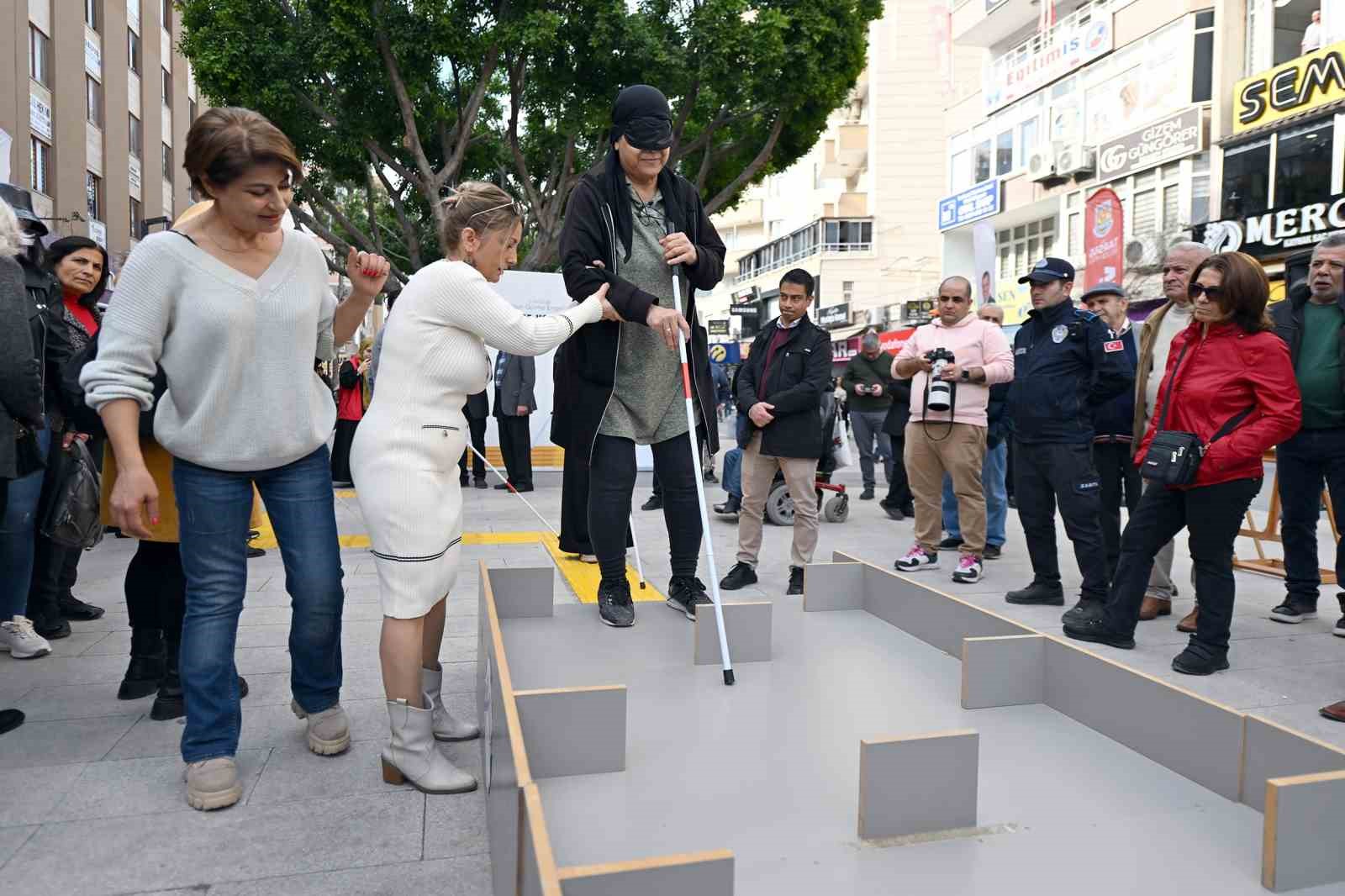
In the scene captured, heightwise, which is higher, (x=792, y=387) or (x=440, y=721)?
(x=792, y=387)

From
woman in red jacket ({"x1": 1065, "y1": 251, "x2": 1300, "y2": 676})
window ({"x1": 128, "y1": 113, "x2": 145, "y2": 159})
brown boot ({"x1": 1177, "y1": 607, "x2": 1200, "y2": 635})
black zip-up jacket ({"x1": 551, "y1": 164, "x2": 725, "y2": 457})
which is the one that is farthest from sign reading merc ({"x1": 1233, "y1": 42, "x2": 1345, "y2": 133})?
window ({"x1": 128, "y1": 113, "x2": 145, "y2": 159})

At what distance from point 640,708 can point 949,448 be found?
150 inches

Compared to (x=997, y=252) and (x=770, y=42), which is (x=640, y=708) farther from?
(x=997, y=252)

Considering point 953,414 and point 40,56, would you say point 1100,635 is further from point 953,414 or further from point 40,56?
point 40,56

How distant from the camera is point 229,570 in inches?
107

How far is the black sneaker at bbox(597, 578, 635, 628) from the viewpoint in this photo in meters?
3.59

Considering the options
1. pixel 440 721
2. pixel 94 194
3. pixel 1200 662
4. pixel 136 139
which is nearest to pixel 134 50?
pixel 136 139

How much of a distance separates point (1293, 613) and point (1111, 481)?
1.09 m

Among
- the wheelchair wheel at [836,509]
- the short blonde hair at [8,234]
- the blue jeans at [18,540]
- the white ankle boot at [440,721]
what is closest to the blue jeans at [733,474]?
the wheelchair wheel at [836,509]

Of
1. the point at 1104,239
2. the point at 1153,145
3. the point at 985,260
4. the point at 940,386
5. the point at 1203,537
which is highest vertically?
the point at 1153,145

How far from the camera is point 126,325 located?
8.18 ft

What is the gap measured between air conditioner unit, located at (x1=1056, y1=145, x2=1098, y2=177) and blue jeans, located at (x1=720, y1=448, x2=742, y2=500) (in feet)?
64.0

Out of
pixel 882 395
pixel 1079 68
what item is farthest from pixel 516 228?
pixel 1079 68

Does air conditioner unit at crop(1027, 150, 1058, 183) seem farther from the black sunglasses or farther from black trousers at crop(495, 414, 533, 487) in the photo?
the black sunglasses
